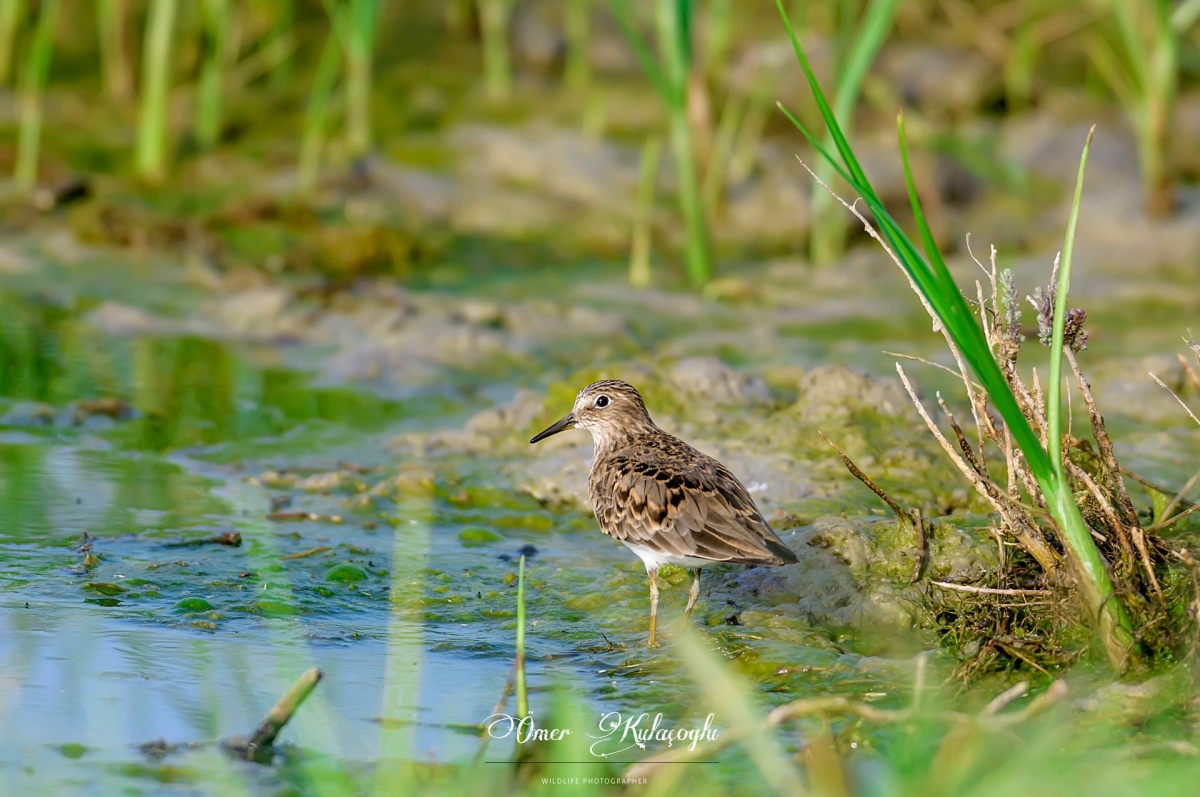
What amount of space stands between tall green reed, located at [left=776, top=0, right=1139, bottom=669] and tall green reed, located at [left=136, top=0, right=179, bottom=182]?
22.6 ft

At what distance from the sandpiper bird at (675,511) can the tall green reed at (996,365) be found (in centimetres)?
102

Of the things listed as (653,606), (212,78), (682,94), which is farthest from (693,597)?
(212,78)

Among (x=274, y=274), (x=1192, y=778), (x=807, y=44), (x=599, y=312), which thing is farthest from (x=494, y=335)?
(x=1192, y=778)

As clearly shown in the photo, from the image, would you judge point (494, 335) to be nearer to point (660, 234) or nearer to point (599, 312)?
point (599, 312)

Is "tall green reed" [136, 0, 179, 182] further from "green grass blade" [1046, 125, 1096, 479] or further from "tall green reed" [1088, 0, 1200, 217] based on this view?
"green grass blade" [1046, 125, 1096, 479]

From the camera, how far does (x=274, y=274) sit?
9.48 meters

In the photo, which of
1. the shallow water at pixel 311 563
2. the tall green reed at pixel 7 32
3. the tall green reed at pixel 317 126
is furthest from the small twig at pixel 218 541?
the tall green reed at pixel 7 32

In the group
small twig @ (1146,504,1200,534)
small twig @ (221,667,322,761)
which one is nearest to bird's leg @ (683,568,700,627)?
small twig @ (1146,504,1200,534)

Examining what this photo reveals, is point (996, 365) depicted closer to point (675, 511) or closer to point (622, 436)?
point (675, 511)

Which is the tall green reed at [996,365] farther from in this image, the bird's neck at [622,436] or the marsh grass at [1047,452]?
the bird's neck at [622,436]

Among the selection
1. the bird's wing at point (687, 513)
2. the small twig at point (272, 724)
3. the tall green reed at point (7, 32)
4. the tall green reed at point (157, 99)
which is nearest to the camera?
the small twig at point (272, 724)

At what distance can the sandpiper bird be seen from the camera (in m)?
4.79

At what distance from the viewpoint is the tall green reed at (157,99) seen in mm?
9922

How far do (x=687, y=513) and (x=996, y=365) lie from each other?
1364 millimetres
